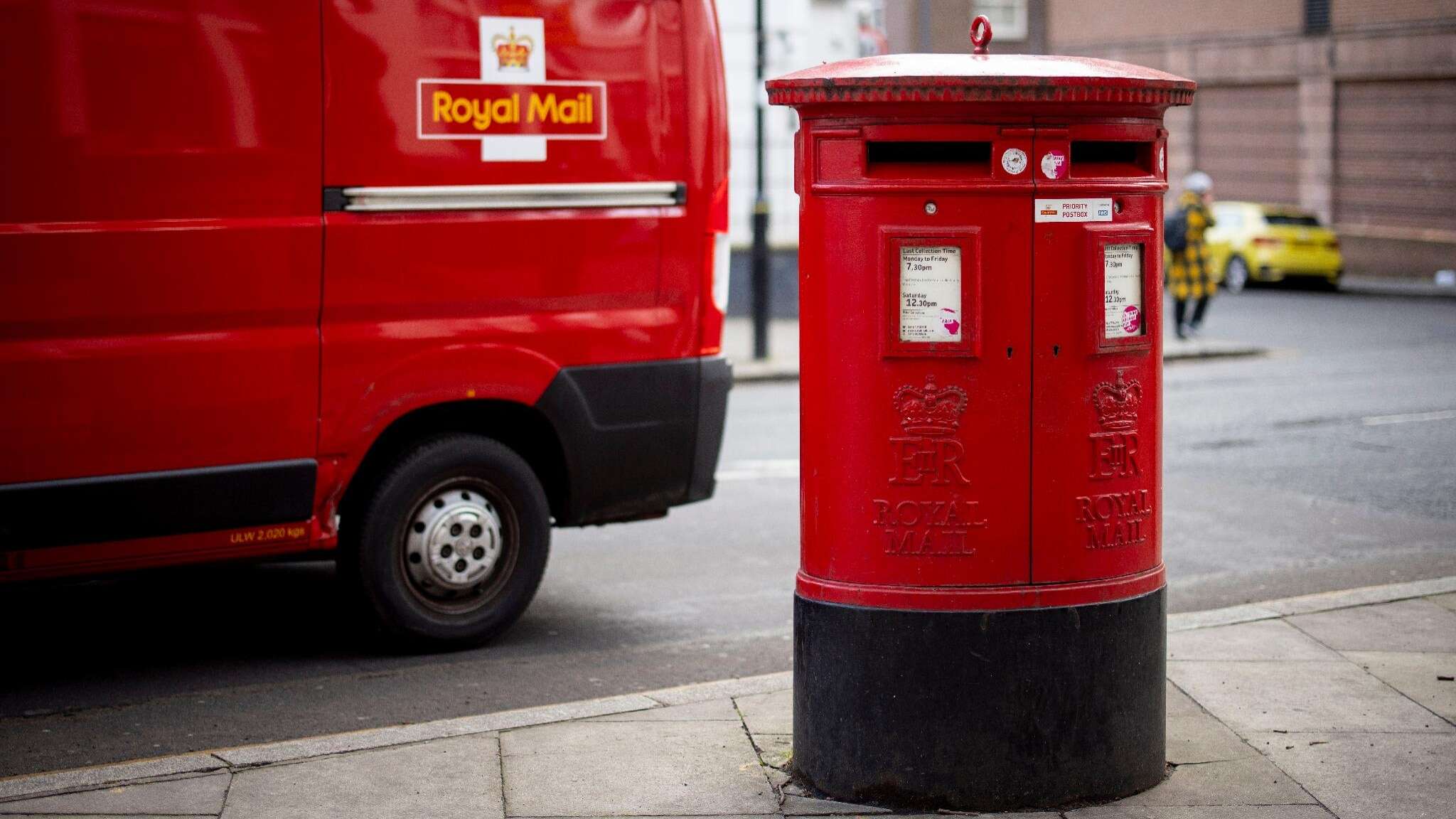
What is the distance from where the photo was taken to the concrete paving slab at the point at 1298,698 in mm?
5211

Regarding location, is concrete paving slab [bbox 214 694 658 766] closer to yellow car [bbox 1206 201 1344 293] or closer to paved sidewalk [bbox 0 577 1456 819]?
paved sidewalk [bbox 0 577 1456 819]

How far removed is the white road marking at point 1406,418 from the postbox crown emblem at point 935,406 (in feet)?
28.8

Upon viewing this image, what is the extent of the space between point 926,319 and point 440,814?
5.67 feet

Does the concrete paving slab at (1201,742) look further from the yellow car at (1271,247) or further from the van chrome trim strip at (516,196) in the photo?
the yellow car at (1271,247)

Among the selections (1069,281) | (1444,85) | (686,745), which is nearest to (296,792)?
(686,745)

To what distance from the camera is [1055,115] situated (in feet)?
14.0

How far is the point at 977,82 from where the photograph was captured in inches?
164

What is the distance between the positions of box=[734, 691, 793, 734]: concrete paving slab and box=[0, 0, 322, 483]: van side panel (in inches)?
68.9

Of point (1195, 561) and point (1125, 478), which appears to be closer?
point (1125, 478)

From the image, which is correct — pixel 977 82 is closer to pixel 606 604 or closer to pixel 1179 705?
pixel 1179 705

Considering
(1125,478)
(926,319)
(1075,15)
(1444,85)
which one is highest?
(1075,15)

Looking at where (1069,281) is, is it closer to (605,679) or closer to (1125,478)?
(1125,478)

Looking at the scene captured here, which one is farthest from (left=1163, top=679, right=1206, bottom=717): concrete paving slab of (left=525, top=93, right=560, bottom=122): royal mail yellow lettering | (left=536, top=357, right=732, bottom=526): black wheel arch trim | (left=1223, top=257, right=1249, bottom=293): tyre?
(left=1223, top=257, right=1249, bottom=293): tyre

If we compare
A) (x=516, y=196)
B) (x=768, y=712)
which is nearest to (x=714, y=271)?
(x=516, y=196)
